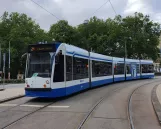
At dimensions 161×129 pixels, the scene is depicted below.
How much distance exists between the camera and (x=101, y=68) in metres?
27.5

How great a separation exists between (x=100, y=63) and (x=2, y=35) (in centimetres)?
4759

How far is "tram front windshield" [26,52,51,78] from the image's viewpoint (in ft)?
49.0

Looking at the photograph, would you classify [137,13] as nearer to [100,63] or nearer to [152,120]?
[100,63]

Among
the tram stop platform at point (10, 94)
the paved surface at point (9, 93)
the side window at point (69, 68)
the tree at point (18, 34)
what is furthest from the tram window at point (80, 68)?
the tree at point (18, 34)

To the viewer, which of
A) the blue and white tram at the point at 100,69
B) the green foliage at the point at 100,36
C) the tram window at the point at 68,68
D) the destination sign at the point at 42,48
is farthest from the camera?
the green foliage at the point at 100,36

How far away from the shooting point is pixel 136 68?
138 feet

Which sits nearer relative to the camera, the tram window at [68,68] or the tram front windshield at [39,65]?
the tram front windshield at [39,65]

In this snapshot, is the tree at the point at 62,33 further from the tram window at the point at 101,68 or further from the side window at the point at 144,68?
the tram window at the point at 101,68

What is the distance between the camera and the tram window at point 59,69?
15.1 meters

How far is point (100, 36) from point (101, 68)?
141ft

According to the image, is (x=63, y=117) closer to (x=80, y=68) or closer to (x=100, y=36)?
(x=80, y=68)

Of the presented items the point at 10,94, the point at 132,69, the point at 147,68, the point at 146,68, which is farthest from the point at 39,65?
the point at 147,68

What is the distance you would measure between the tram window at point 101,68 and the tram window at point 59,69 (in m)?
8.70

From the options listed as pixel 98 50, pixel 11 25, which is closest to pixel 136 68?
pixel 98 50
